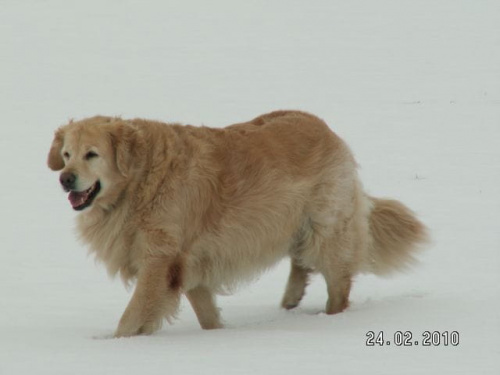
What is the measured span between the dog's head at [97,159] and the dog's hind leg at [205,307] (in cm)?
107

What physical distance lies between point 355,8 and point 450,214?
2025cm

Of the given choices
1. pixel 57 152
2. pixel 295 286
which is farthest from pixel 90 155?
pixel 295 286

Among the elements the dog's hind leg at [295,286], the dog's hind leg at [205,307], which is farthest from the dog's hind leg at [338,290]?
the dog's hind leg at [205,307]

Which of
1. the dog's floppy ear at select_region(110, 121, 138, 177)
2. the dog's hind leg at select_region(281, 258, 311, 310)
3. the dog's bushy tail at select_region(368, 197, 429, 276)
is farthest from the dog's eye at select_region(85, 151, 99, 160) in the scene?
the dog's bushy tail at select_region(368, 197, 429, 276)

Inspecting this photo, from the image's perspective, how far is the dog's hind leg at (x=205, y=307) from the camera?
7262mm

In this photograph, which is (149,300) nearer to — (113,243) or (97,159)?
(113,243)

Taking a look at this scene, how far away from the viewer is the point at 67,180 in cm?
640

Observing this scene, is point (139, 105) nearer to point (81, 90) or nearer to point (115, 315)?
point (81, 90)

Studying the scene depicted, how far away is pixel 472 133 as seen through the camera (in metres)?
15.6

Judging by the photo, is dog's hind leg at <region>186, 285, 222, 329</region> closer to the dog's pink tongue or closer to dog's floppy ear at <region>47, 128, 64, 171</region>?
the dog's pink tongue

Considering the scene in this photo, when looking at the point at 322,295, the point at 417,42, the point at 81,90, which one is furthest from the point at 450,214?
the point at 417,42

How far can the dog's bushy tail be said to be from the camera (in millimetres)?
7996

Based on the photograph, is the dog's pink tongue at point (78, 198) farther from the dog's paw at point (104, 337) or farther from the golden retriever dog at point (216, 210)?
the dog's paw at point (104, 337)

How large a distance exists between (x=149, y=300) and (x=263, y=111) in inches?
509
